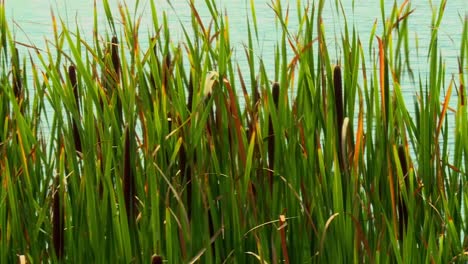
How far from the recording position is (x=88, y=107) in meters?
2.71

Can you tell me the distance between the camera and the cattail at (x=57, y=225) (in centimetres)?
264

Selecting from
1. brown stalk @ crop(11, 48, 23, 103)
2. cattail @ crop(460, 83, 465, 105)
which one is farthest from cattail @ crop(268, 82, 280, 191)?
brown stalk @ crop(11, 48, 23, 103)

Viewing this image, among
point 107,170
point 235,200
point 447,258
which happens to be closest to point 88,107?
point 107,170

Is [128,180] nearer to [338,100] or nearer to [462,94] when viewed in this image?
[338,100]

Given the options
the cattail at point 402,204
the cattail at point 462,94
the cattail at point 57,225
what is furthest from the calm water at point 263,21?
the cattail at point 57,225

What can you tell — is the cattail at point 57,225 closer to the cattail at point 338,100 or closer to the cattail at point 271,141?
the cattail at point 271,141

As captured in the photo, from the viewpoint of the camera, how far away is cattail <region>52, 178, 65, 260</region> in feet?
8.68

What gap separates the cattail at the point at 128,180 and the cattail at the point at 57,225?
0.17m

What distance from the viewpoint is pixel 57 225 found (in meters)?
2.68

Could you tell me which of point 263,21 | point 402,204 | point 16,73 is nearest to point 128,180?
point 402,204

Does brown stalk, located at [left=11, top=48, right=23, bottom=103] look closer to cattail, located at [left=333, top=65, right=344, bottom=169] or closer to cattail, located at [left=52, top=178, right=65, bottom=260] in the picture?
cattail, located at [left=52, top=178, right=65, bottom=260]

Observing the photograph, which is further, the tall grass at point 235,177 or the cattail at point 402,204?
the cattail at point 402,204

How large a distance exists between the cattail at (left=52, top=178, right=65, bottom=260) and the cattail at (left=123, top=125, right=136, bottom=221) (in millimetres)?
173

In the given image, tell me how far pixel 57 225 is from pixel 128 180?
0.78ft
